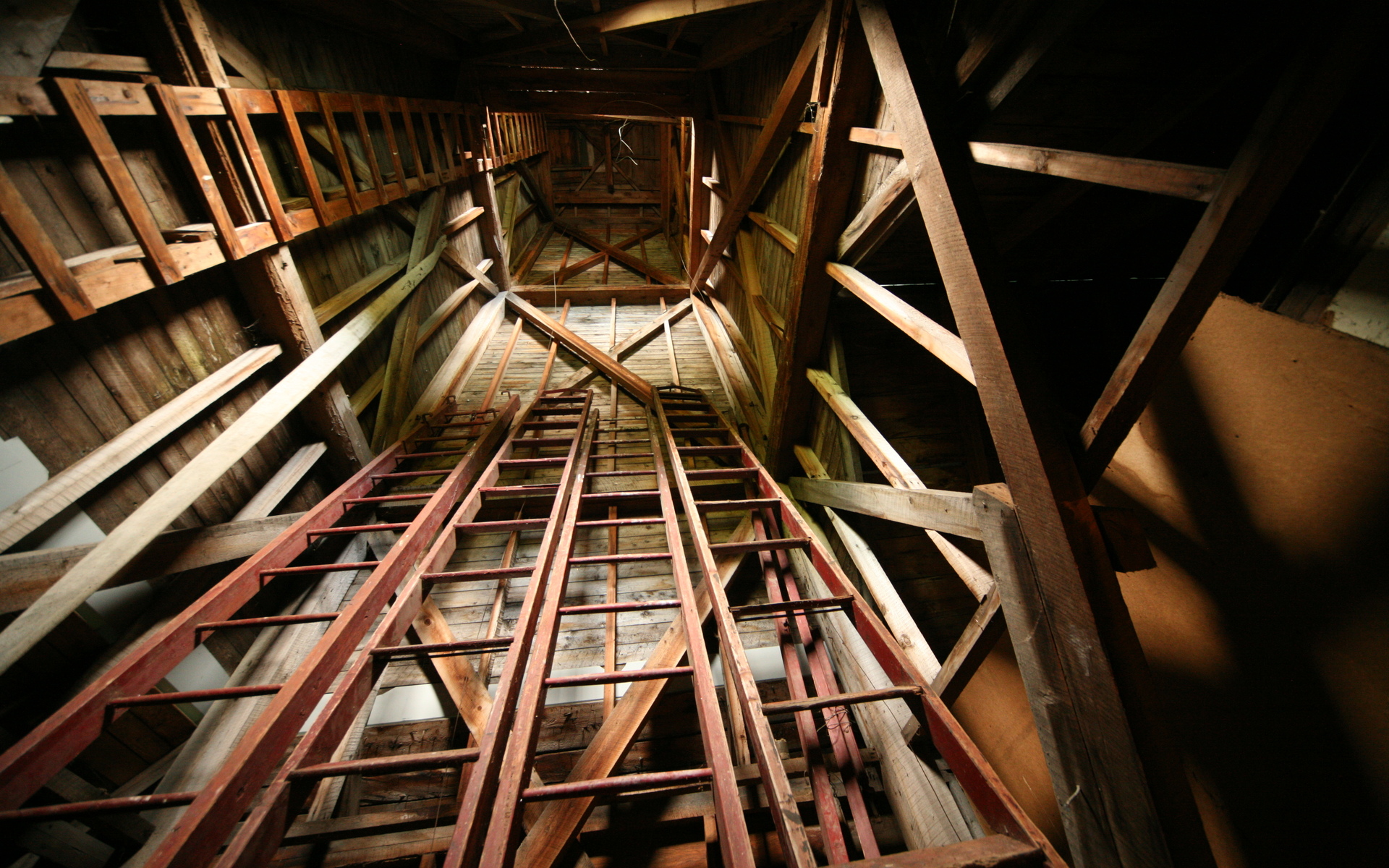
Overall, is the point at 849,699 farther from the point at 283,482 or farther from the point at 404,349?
the point at 404,349

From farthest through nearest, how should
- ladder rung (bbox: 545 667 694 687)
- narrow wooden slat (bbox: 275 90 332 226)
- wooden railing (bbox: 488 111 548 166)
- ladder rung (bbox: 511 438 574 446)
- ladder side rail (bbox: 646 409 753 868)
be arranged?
wooden railing (bbox: 488 111 548 166)
ladder rung (bbox: 511 438 574 446)
narrow wooden slat (bbox: 275 90 332 226)
ladder rung (bbox: 545 667 694 687)
ladder side rail (bbox: 646 409 753 868)

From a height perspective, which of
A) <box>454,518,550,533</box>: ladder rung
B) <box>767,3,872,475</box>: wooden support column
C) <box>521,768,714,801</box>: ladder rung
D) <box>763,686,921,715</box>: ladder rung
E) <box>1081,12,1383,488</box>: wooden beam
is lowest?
<box>521,768,714,801</box>: ladder rung

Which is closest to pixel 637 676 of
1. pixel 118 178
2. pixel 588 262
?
pixel 118 178

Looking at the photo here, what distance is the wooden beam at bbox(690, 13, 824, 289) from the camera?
287 cm

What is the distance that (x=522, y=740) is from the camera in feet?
5.35

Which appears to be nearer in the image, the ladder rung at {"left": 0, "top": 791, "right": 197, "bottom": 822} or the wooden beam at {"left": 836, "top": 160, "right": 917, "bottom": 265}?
the ladder rung at {"left": 0, "top": 791, "right": 197, "bottom": 822}

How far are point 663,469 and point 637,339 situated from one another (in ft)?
13.7

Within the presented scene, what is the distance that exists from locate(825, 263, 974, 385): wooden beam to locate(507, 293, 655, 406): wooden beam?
310 cm

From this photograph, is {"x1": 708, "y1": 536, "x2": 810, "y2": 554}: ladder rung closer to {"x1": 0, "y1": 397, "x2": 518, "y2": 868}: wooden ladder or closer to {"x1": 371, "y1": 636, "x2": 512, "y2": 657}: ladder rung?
{"x1": 371, "y1": 636, "x2": 512, "y2": 657}: ladder rung

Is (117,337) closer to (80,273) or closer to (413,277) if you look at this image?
(80,273)

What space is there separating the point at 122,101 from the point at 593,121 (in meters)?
11.4

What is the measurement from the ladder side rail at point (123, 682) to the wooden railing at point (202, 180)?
1.26 m

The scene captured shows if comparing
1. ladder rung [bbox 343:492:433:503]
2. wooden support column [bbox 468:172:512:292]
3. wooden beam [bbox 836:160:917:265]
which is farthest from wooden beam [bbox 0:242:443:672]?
wooden support column [bbox 468:172:512:292]

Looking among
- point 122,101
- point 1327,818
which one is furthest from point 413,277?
point 1327,818
